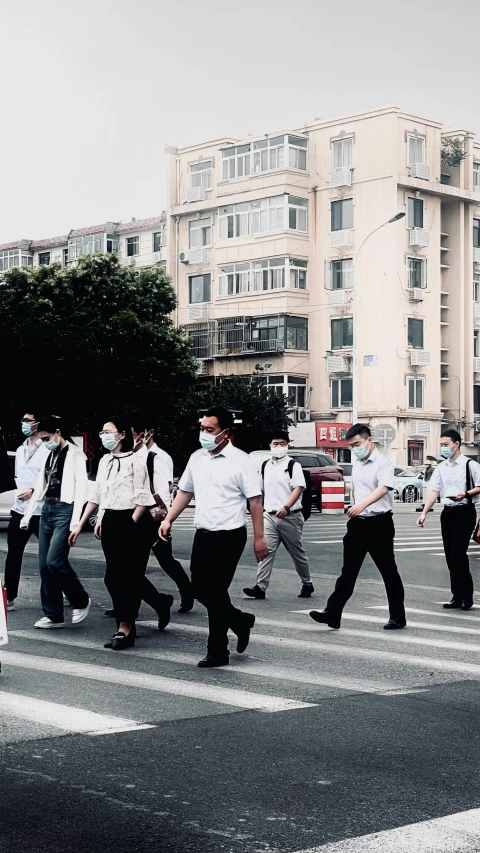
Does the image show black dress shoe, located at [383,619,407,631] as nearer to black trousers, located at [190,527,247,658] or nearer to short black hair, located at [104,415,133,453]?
black trousers, located at [190,527,247,658]

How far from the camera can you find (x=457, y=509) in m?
13.4

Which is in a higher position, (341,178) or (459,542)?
(341,178)

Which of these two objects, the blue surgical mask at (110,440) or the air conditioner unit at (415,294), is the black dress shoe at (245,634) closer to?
the blue surgical mask at (110,440)

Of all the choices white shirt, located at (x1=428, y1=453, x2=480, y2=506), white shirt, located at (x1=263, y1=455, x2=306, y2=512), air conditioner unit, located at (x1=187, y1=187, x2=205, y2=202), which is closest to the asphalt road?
white shirt, located at (x1=428, y1=453, x2=480, y2=506)

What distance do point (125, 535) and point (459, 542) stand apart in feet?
15.7

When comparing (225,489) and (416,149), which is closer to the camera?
(225,489)

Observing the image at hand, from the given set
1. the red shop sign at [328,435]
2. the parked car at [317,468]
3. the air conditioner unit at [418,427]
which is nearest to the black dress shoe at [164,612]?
the parked car at [317,468]

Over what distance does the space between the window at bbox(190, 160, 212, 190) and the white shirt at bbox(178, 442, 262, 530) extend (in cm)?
5758

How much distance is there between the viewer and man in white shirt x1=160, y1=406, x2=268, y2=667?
894 cm

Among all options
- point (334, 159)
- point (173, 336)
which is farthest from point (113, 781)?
point (334, 159)

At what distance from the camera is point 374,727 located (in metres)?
6.83

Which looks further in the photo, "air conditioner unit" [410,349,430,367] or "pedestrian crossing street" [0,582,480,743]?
"air conditioner unit" [410,349,430,367]

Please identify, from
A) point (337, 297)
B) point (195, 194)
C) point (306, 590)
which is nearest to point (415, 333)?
point (337, 297)

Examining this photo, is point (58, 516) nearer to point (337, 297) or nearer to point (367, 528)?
point (367, 528)
